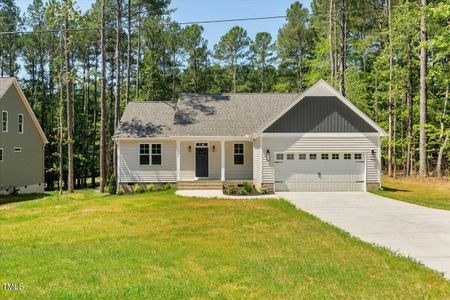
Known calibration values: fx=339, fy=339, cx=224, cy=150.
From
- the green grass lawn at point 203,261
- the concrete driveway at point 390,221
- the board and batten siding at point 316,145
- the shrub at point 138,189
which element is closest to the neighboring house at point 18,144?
the shrub at point 138,189

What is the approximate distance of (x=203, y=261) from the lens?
20.9 ft

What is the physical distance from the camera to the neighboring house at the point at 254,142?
17375 mm

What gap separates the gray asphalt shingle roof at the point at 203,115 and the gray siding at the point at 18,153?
8.29m

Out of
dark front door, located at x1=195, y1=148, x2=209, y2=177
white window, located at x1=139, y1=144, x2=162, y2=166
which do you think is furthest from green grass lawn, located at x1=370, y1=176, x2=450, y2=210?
white window, located at x1=139, y1=144, x2=162, y2=166

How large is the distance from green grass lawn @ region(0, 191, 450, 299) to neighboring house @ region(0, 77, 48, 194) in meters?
14.2

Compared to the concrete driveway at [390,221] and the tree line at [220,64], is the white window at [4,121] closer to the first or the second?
the tree line at [220,64]

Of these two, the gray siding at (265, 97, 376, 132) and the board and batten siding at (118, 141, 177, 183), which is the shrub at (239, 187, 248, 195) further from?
the board and batten siding at (118, 141, 177, 183)

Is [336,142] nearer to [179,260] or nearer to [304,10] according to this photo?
[179,260]

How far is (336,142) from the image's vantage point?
17375mm

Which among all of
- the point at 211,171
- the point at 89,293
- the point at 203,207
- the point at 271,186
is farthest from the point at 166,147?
the point at 89,293

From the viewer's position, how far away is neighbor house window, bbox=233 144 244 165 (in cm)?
2034

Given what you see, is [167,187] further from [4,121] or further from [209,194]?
[4,121]

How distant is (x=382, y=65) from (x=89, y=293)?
31156 millimetres

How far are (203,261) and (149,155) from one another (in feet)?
46.7
